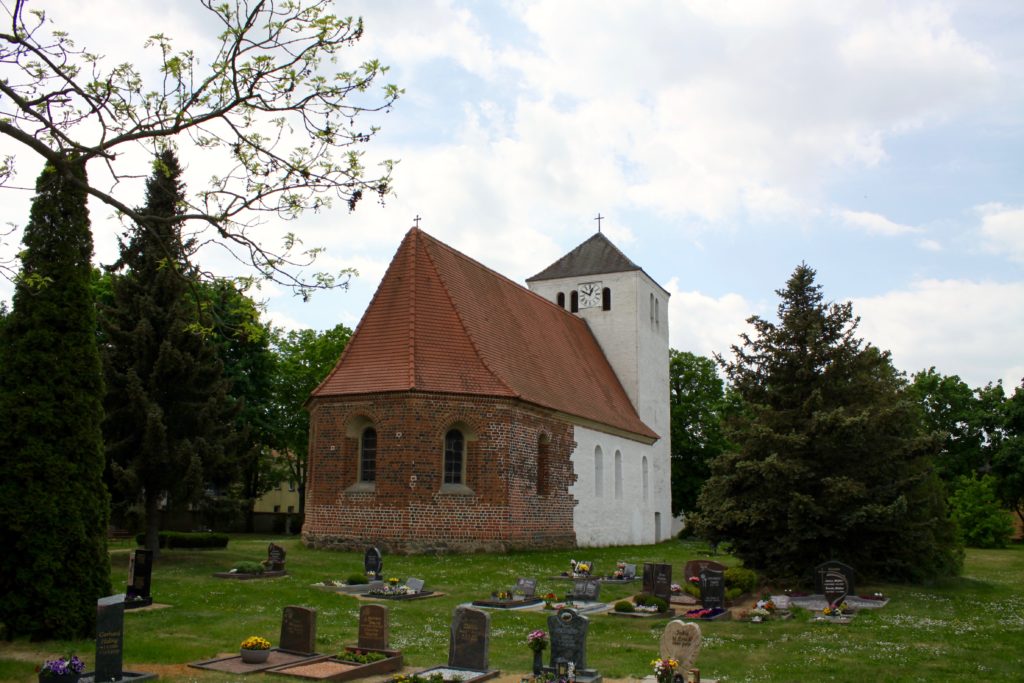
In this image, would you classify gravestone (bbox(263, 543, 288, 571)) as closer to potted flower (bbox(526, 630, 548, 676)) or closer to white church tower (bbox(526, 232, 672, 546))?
potted flower (bbox(526, 630, 548, 676))

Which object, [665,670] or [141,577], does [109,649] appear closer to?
[665,670]

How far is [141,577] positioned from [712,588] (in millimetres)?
9731

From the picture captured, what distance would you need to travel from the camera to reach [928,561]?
19.6 meters

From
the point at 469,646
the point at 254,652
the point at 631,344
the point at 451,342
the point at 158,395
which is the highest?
the point at 631,344

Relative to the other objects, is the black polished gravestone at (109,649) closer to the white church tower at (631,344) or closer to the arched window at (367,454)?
the arched window at (367,454)

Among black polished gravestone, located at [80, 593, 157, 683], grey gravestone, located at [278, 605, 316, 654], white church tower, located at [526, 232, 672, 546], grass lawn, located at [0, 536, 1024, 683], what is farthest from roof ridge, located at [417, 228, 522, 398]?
black polished gravestone, located at [80, 593, 157, 683]

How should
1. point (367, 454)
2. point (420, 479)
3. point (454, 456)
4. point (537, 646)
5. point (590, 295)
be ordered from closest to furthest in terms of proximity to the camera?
point (537, 646) → point (420, 479) → point (454, 456) → point (367, 454) → point (590, 295)

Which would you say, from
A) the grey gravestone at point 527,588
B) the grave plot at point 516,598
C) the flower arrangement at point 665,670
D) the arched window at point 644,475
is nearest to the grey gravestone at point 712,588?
the grave plot at point 516,598

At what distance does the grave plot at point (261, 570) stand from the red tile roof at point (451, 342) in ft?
19.6

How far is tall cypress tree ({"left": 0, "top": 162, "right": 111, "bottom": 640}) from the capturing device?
37.9 ft

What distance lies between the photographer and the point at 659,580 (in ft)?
55.4

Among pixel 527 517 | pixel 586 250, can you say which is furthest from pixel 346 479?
pixel 586 250

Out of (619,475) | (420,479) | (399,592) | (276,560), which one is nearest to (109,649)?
(399,592)

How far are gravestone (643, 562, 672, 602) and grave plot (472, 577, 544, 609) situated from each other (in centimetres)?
210
